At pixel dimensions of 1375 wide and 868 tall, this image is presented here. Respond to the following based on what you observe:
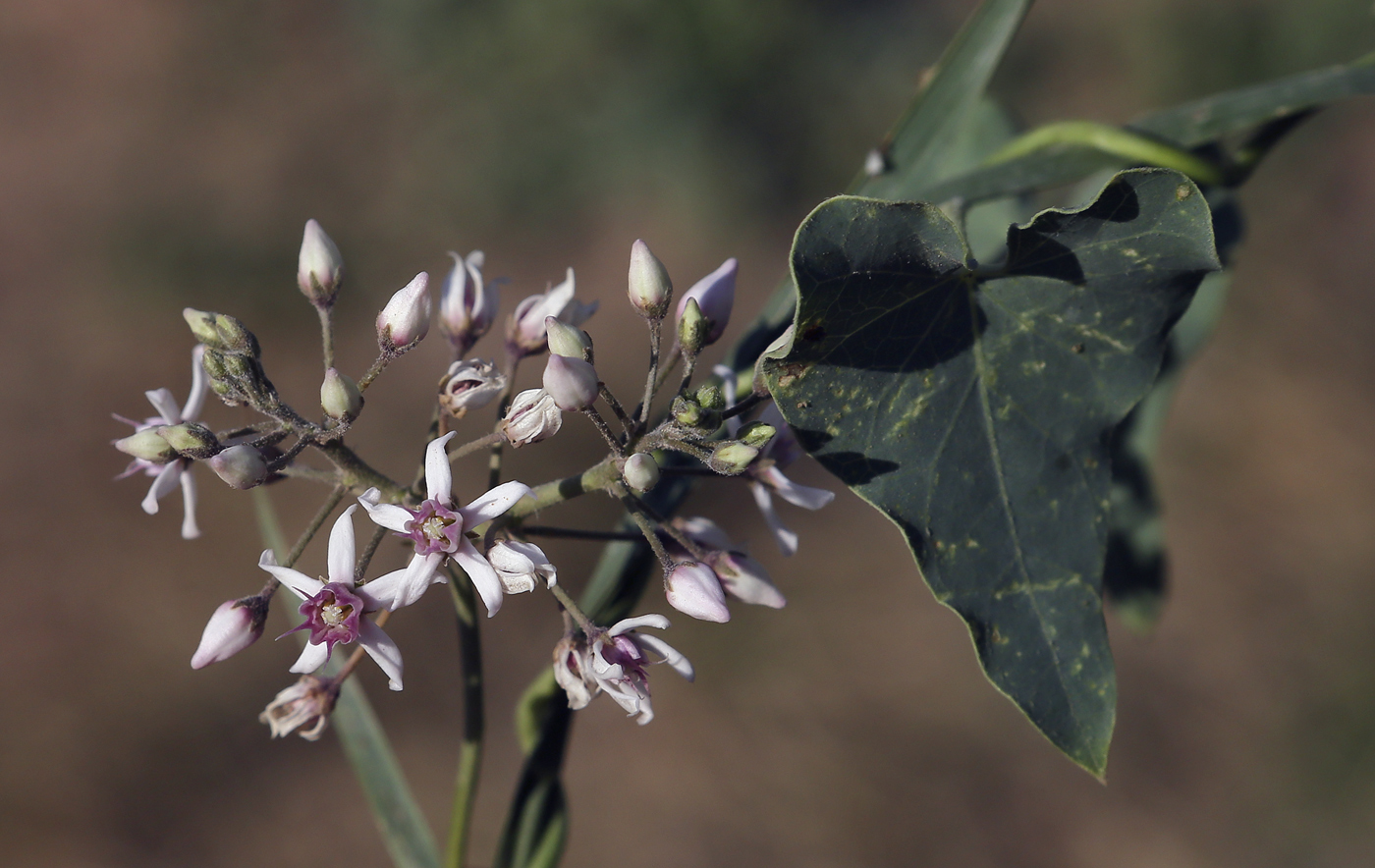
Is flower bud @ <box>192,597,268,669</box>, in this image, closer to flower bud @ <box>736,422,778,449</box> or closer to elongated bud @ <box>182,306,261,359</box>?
elongated bud @ <box>182,306,261,359</box>

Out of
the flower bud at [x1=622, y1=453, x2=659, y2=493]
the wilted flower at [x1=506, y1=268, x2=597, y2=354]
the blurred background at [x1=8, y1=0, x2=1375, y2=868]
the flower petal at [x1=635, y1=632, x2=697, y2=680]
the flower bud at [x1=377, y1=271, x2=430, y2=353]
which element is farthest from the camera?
the blurred background at [x1=8, y1=0, x2=1375, y2=868]

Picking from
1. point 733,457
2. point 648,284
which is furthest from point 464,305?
point 733,457

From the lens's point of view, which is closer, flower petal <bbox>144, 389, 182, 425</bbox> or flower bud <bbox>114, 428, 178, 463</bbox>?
flower bud <bbox>114, 428, 178, 463</bbox>

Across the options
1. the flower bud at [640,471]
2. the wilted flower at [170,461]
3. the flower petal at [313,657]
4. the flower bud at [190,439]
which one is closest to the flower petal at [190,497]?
the wilted flower at [170,461]

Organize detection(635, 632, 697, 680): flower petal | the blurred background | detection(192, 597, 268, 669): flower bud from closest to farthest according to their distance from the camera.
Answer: detection(635, 632, 697, 680): flower petal → detection(192, 597, 268, 669): flower bud → the blurred background

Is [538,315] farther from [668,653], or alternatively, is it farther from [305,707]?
[305,707]

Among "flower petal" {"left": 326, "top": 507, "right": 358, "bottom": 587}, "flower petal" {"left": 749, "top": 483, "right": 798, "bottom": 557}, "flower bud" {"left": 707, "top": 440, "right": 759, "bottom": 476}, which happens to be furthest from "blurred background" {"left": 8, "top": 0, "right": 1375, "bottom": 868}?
"flower bud" {"left": 707, "top": 440, "right": 759, "bottom": 476}

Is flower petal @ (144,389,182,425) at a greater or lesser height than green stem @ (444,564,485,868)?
greater
